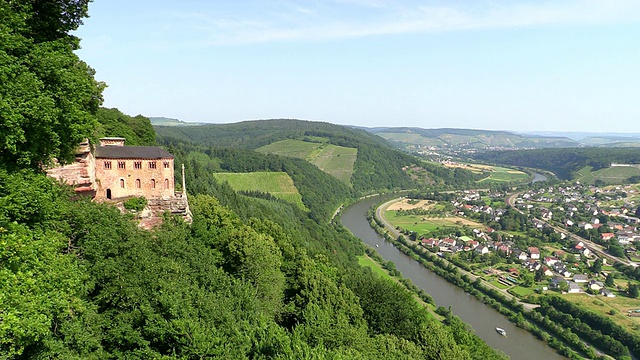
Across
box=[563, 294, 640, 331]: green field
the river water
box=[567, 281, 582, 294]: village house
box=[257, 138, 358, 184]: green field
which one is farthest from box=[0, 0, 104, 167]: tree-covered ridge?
box=[257, 138, 358, 184]: green field

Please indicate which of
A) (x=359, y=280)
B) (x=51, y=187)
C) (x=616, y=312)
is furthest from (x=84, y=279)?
(x=616, y=312)

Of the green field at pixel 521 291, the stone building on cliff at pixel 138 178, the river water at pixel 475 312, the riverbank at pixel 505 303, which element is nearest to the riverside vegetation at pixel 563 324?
the riverbank at pixel 505 303


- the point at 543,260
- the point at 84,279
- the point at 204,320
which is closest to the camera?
the point at 84,279

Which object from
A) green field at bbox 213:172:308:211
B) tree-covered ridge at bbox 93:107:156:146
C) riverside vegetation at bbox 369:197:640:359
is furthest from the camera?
green field at bbox 213:172:308:211

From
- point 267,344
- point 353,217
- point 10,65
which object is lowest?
point 353,217

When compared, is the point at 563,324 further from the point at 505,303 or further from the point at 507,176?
the point at 507,176

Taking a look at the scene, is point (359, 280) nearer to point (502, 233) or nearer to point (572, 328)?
point (572, 328)

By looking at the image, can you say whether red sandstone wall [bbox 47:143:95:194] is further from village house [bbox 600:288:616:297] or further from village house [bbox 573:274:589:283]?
village house [bbox 573:274:589:283]
